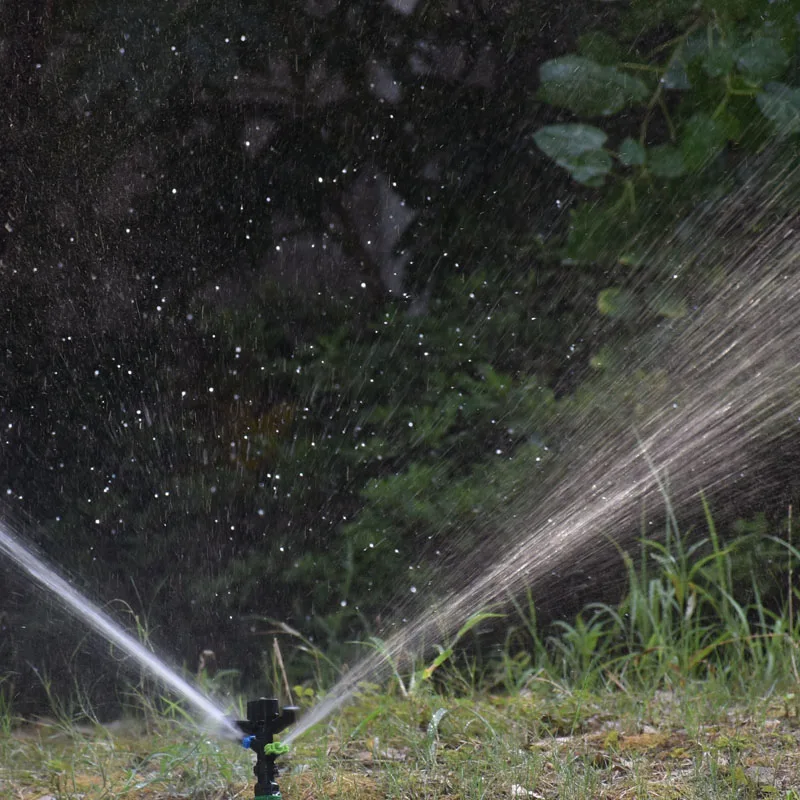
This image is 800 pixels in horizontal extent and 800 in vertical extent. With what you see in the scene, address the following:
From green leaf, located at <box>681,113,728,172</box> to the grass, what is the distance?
1.05 m

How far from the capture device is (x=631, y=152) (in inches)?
110

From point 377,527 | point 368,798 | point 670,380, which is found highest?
point 670,380

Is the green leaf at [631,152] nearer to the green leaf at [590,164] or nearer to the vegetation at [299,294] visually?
the green leaf at [590,164]

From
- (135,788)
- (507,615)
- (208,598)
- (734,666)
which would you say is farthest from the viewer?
(208,598)

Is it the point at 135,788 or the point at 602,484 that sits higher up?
the point at 602,484

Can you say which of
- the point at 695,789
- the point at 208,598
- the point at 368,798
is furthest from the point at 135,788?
the point at 208,598

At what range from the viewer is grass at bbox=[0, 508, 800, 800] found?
1.82 metres

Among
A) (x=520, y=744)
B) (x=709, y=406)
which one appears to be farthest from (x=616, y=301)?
(x=520, y=744)

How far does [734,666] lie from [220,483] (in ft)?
4.92

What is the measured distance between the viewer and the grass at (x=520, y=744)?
182 cm

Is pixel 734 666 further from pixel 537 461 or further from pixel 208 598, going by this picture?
pixel 208 598

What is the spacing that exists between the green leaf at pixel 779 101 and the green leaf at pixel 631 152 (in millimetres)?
→ 301

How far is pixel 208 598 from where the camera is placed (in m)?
3.15

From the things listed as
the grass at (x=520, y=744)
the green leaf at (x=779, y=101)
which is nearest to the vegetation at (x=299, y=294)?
the green leaf at (x=779, y=101)
